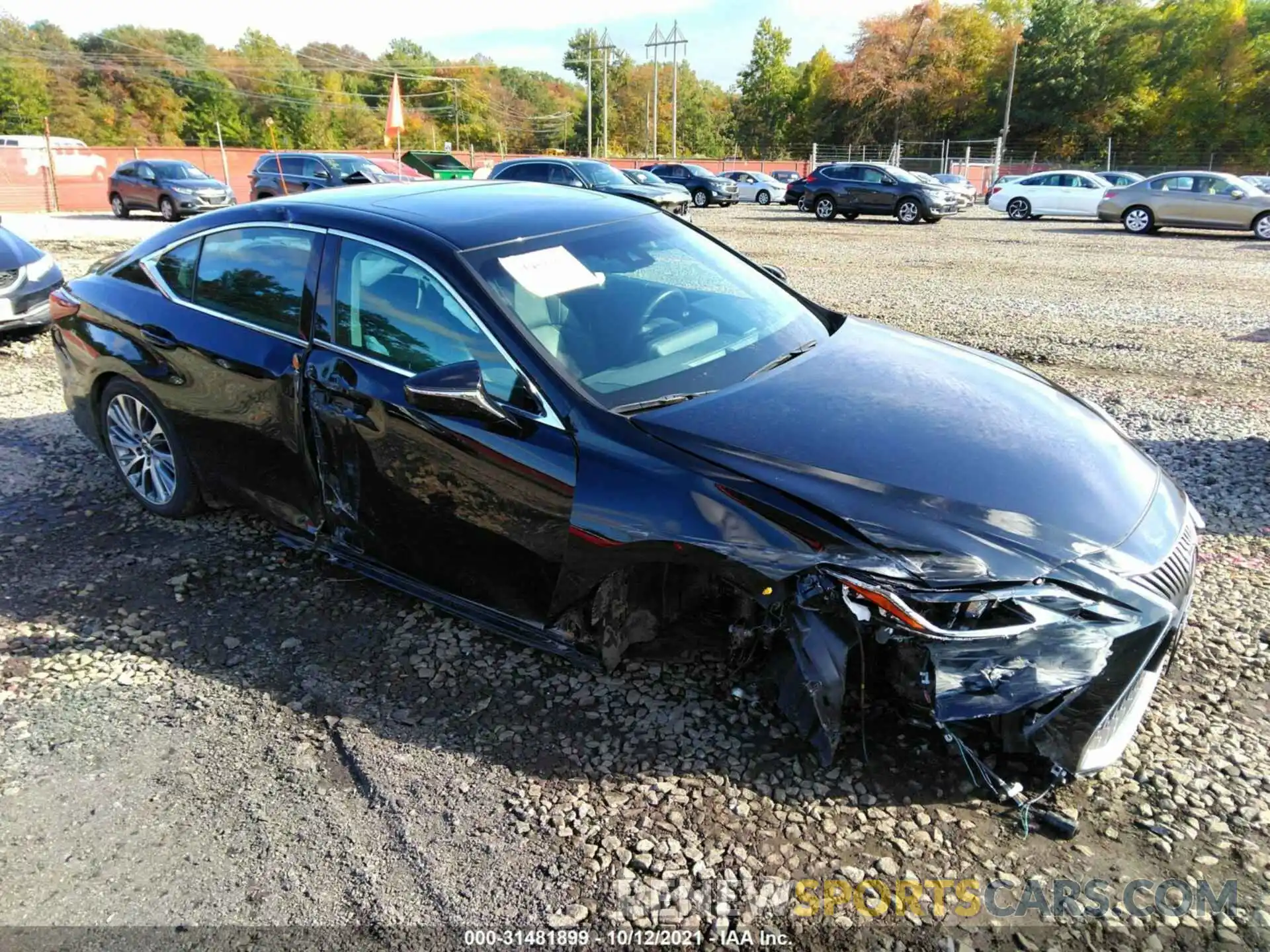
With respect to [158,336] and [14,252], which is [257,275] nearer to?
[158,336]

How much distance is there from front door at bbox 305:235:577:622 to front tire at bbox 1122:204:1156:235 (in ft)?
70.9

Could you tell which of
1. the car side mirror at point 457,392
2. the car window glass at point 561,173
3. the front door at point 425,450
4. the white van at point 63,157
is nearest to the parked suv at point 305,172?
Result: the car window glass at point 561,173

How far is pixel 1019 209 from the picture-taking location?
25.0 meters

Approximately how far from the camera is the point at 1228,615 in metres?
3.37

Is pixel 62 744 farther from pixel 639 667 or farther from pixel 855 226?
pixel 855 226

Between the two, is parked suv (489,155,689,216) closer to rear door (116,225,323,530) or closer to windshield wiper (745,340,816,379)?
rear door (116,225,323,530)

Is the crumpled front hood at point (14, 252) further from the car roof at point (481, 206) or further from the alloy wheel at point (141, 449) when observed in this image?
the car roof at point (481, 206)

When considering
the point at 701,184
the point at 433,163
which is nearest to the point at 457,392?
the point at 433,163

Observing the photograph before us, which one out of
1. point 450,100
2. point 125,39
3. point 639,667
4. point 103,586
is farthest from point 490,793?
point 450,100

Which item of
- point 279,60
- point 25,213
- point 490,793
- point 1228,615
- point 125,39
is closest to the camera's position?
point 490,793

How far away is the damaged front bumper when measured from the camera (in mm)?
2197

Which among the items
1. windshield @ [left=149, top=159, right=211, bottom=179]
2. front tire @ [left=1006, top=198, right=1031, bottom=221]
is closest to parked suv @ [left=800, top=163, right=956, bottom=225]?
front tire @ [left=1006, top=198, right=1031, bottom=221]

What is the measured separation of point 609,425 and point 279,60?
102 m

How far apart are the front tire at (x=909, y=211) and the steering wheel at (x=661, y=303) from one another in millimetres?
21321
